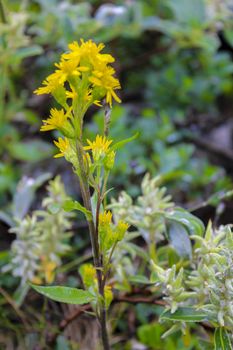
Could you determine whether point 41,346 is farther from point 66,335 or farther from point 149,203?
point 149,203

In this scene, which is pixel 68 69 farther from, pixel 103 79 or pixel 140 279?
pixel 140 279

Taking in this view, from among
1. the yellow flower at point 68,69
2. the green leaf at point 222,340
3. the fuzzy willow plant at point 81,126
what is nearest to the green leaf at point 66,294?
the fuzzy willow plant at point 81,126

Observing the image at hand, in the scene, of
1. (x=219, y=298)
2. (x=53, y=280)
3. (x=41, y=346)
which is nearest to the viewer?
(x=219, y=298)

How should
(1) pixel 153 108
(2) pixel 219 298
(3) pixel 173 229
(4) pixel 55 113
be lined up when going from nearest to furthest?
(4) pixel 55 113 < (2) pixel 219 298 < (3) pixel 173 229 < (1) pixel 153 108

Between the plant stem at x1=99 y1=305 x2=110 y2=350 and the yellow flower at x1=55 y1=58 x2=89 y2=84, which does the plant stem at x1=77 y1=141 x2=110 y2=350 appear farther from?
the yellow flower at x1=55 y1=58 x2=89 y2=84

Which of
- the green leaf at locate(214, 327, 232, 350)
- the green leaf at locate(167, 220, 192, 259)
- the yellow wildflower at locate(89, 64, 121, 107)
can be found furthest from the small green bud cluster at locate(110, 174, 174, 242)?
the yellow wildflower at locate(89, 64, 121, 107)

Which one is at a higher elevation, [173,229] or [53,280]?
[173,229]

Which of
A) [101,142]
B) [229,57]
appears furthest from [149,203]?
[229,57]
